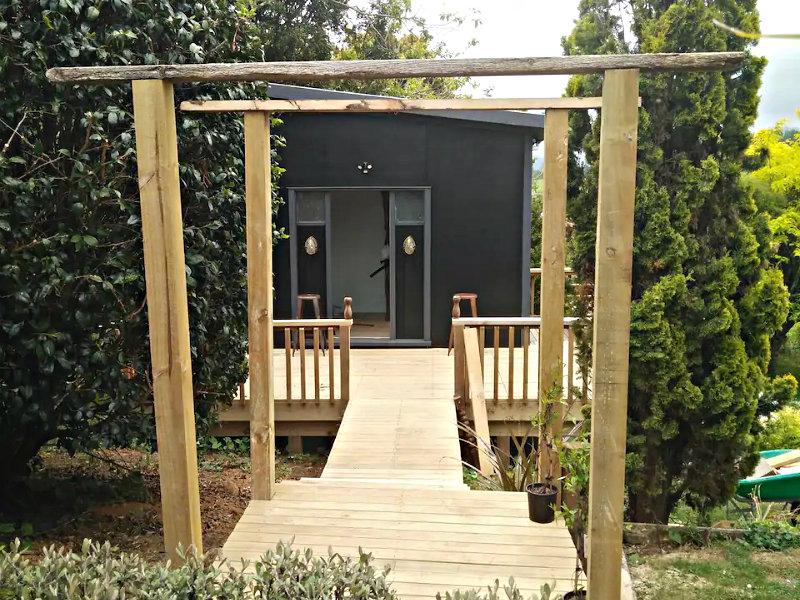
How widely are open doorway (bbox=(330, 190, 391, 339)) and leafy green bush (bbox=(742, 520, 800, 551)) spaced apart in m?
7.62

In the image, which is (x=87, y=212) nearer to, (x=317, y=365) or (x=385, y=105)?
(x=385, y=105)

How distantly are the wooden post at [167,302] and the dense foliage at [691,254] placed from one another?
3.43 metres

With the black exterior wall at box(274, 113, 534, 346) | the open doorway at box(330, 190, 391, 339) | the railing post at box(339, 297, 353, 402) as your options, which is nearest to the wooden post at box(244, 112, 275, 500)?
the railing post at box(339, 297, 353, 402)

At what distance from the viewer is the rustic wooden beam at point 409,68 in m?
2.54

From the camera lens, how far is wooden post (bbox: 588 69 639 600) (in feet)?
8.49

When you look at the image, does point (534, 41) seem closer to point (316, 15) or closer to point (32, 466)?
point (316, 15)

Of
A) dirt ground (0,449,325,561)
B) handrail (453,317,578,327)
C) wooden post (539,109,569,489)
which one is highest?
wooden post (539,109,569,489)

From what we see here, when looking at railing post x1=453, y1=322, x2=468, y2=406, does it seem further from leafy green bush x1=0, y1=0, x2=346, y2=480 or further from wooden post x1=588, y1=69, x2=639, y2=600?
wooden post x1=588, y1=69, x2=639, y2=600

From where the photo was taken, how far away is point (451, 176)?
887 centimetres

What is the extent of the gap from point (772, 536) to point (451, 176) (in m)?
5.46

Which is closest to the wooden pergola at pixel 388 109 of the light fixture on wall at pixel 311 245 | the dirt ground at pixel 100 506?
the dirt ground at pixel 100 506

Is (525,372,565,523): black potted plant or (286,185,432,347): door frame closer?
(525,372,565,523): black potted plant

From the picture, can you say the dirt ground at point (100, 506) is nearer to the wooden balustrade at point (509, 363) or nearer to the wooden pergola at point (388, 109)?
the wooden pergola at point (388, 109)

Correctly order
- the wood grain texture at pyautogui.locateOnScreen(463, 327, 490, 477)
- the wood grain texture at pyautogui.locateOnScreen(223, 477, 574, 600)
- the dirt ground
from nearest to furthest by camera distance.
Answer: the wood grain texture at pyautogui.locateOnScreen(223, 477, 574, 600)
the dirt ground
the wood grain texture at pyautogui.locateOnScreen(463, 327, 490, 477)
